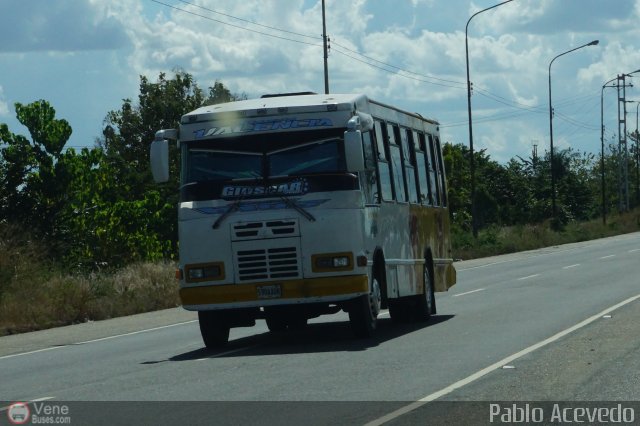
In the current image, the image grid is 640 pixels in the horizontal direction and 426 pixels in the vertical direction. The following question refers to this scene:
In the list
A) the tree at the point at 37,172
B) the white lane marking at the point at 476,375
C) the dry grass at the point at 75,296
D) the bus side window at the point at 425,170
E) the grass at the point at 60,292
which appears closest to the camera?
the white lane marking at the point at 476,375

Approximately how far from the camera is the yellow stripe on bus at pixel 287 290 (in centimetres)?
1625

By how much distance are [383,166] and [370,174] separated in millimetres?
926

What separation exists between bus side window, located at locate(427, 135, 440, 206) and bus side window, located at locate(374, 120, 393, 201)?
348cm

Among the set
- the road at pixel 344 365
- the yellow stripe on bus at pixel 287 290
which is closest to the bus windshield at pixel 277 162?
the yellow stripe on bus at pixel 287 290

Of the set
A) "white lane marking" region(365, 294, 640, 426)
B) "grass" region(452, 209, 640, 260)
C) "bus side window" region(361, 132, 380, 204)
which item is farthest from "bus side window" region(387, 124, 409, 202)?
"grass" region(452, 209, 640, 260)

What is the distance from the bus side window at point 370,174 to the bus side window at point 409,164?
233cm

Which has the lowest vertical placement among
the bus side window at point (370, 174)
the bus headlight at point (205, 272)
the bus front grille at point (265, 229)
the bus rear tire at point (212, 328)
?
the bus rear tire at point (212, 328)

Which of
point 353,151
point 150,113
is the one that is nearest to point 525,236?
point 150,113

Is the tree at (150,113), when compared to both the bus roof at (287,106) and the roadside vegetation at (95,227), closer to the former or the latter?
the roadside vegetation at (95,227)

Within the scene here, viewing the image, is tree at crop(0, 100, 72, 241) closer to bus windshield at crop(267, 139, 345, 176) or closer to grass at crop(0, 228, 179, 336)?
grass at crop(0, 228, 179, 336)

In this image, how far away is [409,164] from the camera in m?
20.3

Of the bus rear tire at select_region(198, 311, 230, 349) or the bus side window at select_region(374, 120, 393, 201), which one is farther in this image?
the bus side window at select_region(374, 120, 393, 201)

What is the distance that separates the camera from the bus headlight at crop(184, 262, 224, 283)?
16500 mm

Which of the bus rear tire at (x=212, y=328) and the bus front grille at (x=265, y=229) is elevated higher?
the bus front grille at (x=265, y=229)
